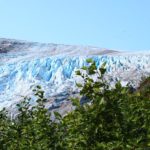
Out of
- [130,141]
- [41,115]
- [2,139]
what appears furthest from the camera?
[2,139]

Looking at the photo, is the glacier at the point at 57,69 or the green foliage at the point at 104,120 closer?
the green foliage at the point at 104,120

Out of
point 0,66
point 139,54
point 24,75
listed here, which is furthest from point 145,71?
point 0,66

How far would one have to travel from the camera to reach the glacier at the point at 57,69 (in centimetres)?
3972

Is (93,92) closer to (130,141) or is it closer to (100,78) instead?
(100,78)

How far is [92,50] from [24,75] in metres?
9.01

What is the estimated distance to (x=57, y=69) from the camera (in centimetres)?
4384

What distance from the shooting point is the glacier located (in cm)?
3972

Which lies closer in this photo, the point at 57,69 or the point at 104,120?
the point at 104,120

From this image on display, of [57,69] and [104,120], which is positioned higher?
[104,120]

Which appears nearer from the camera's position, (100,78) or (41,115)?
(100,78)

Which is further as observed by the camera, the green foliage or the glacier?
the glacier

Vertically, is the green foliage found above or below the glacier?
above

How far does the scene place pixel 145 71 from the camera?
41.5 m

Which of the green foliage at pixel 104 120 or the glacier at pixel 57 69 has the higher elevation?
the green foliage at pixel 104 120
